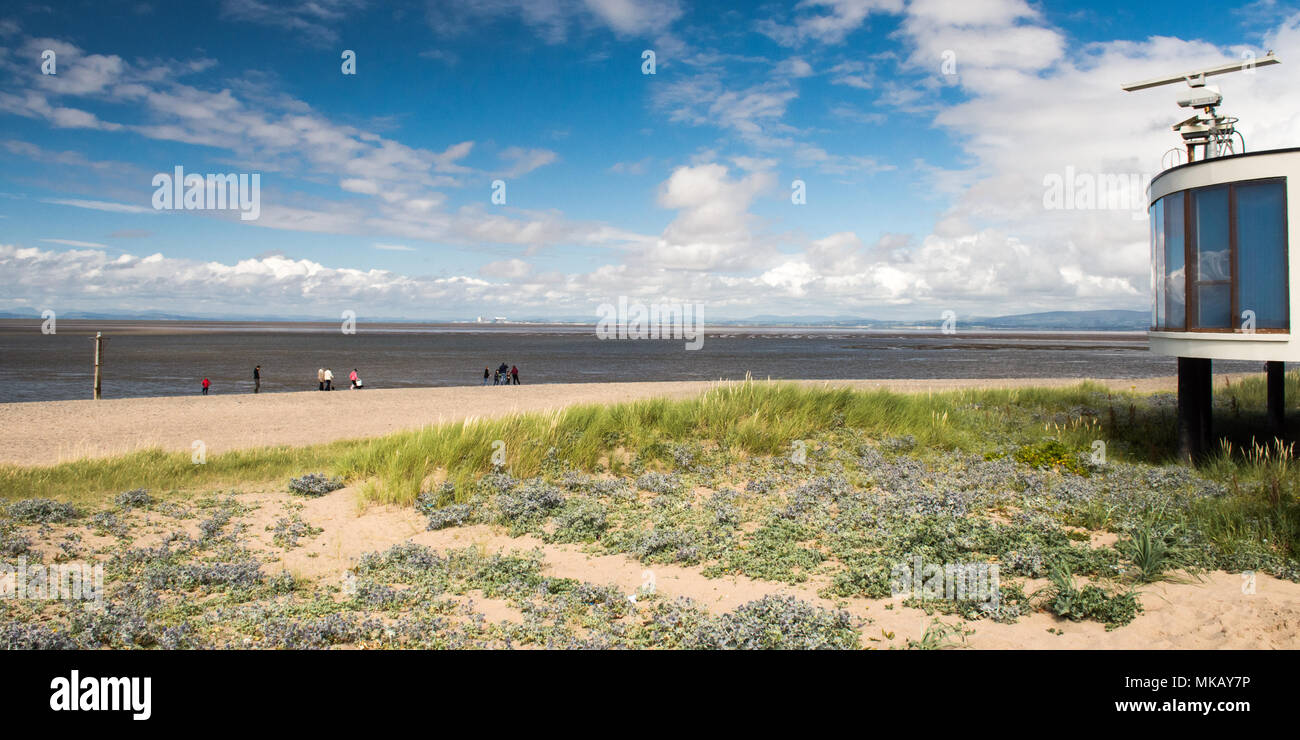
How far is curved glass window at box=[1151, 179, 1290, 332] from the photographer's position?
11.4m

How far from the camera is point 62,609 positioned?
264 inches

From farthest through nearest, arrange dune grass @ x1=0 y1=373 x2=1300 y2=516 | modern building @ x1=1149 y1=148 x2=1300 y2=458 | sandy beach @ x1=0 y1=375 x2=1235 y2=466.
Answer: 1. sandy beach @ x1=0 y1=375 x2=1235 y2=466
2. dune grass @ x1=0 y1=373 x2=1300 y2=516
3. modern building @ x1=1149 y1=148 x2=1300 y2=458

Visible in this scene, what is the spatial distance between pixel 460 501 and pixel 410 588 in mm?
3357

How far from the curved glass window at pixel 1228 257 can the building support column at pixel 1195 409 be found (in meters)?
0.99

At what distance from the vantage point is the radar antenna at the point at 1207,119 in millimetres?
12820

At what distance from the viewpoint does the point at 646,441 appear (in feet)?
43.4

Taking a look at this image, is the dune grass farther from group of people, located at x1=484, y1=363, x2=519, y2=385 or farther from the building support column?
group of people, located at x1=484, y1=363, x2=519, y2=385

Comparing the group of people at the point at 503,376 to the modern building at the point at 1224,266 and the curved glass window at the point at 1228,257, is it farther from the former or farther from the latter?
the curved glass window at the point at 1228,257

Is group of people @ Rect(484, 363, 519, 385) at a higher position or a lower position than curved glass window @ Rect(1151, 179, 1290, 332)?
lower

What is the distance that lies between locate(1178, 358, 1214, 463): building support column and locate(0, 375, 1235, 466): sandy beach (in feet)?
22.9

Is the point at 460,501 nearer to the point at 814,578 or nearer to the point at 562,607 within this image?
the point at 562,607

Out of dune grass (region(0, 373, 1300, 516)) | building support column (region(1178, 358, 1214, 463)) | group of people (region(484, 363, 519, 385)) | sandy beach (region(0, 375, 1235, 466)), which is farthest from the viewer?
group of people (region(484, 363, 519, 385))

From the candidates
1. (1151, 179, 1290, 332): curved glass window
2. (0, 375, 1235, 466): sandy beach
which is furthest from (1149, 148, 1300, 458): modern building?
(0, 375, 1235, 466): sandy beach
